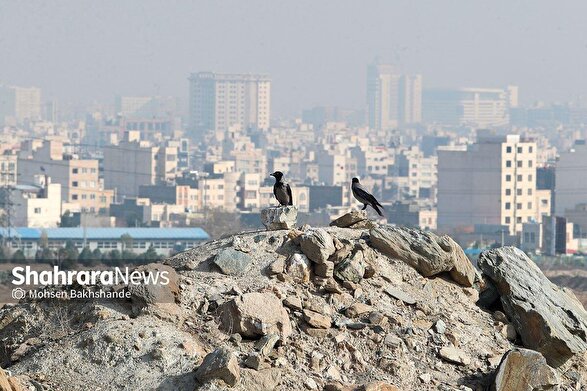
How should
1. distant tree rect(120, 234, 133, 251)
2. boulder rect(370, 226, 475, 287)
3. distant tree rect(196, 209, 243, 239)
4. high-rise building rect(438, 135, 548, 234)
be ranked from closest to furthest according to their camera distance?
1. boulder rect(370, 226, 475, 287)
2. distant tree rect(120, 234, 133, 251)
3. distant tree rect(196, 209, 243, 239)
4. high-rise building rect(438, 135, 548, 234)

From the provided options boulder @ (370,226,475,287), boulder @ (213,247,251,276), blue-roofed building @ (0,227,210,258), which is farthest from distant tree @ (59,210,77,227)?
boulder @ (213,247,251,276)

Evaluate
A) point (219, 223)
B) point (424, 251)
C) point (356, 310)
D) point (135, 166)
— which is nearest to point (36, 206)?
point (219, 223)

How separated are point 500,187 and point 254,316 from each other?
7213 centimetres

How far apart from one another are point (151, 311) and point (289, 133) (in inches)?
5835

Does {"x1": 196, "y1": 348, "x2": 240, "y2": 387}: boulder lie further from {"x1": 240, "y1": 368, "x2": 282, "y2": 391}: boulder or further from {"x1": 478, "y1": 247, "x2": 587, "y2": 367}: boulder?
{"x1": 478, "y1": 247, "x2": 587, "y2": 367}: boulder

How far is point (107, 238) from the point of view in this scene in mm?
44344

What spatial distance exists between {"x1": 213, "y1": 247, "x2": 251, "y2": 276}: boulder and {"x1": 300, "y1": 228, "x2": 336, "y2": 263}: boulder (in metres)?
0.32

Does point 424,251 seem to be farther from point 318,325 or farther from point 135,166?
point 135,166

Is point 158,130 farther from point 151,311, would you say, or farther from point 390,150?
point 151,311

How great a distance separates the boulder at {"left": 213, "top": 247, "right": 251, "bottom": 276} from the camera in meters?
8.17

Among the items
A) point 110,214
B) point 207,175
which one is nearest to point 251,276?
point 110,214

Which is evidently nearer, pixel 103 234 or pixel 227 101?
pixel 103 234

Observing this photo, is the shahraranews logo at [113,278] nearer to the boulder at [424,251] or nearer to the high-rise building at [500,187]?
the boulder at [424,251]

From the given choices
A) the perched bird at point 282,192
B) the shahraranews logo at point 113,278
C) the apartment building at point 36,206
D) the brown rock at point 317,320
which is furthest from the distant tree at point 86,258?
the apartment building at point 36,206
